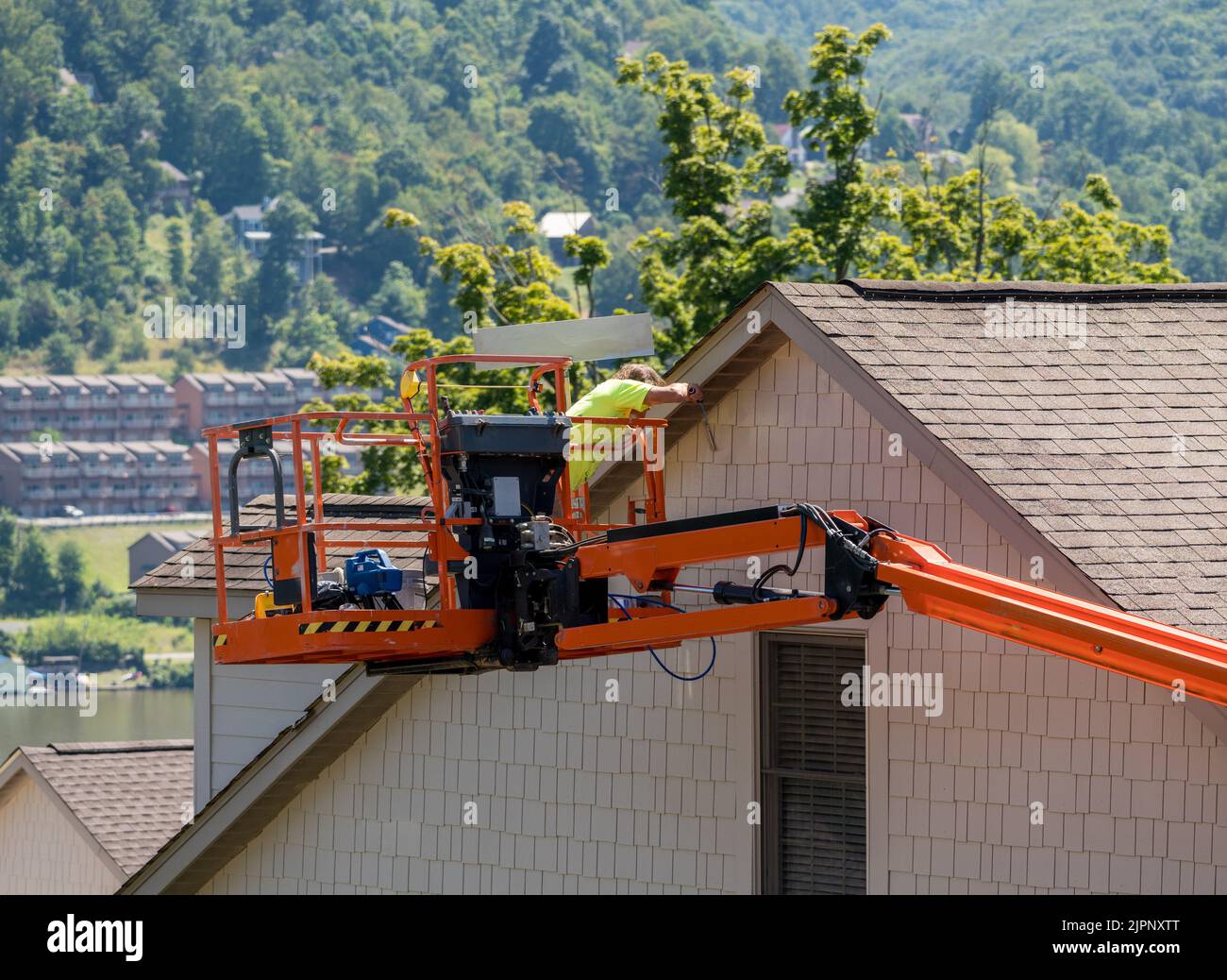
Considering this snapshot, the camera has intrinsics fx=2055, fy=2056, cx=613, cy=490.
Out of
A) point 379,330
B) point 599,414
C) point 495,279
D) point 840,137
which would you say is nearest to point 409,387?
point 599,414

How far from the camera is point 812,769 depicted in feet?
44.5

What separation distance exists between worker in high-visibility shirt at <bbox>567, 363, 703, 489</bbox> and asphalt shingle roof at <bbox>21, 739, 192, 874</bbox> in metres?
9.45

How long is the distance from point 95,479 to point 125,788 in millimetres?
155580

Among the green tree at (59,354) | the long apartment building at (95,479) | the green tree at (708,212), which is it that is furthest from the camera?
the green tree at (59,354)

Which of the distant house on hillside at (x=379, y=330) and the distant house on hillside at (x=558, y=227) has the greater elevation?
the distant house on hillside at (x=558, y=227)

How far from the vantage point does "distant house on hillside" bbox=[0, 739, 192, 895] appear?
2136cm

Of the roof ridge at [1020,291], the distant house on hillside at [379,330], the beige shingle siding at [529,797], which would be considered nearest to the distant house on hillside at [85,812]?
the beige shingle siding at [529,797]

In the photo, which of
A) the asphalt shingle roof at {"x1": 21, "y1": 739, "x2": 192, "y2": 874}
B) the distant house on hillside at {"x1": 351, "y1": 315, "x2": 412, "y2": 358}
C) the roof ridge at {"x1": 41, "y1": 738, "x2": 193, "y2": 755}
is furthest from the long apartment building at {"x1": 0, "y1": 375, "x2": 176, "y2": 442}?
the asphalt shingle roof at {"x1": 21, "y1": 739, "x2": 192, "y2": 874}

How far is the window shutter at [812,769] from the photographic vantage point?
525 inches

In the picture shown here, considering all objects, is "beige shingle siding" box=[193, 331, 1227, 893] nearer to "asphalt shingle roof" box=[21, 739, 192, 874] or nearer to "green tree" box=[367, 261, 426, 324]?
"asphalt shingle roof" box=[21, 739, 192, 874]

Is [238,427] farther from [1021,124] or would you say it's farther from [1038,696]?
[1021,124]

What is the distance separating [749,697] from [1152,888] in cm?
309

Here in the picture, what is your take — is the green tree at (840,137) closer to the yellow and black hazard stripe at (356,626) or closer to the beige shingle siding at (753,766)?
the beige shingle siding at (753,766)

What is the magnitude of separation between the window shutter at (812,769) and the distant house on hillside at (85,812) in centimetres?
906
